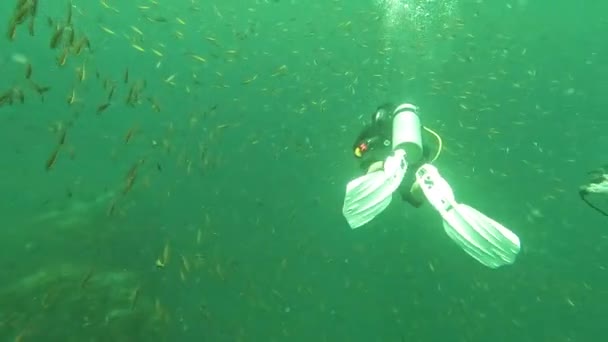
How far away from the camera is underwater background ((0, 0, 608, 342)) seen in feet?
26.0

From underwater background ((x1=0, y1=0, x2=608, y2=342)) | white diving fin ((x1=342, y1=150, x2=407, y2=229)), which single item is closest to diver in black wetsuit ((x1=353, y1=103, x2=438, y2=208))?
white diving fin ((x1=342, y1=150, x2=407, y2=229))

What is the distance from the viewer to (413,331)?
849 centimetres

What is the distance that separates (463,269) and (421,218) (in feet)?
4.60

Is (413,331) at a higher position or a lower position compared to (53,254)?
lower

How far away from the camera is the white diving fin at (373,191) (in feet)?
15.5

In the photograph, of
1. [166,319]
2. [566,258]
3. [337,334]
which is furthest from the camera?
[566,258]

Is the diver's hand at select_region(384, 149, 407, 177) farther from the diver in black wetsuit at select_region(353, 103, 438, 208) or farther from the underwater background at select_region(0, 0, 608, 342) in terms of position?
the underwater background at select_region(0, 0, 608, 342)

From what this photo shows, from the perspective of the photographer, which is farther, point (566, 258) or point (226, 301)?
point (566, 258)

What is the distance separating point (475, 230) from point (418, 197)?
33.7 inches

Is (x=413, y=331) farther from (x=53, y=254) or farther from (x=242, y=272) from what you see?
(x=53, y=254)

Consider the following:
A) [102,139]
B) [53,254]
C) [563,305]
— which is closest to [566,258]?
[563,305]

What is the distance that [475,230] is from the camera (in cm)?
460

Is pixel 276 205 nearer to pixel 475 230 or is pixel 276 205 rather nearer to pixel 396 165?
pixel 396 165

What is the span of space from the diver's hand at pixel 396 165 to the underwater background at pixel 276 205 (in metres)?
2.81
